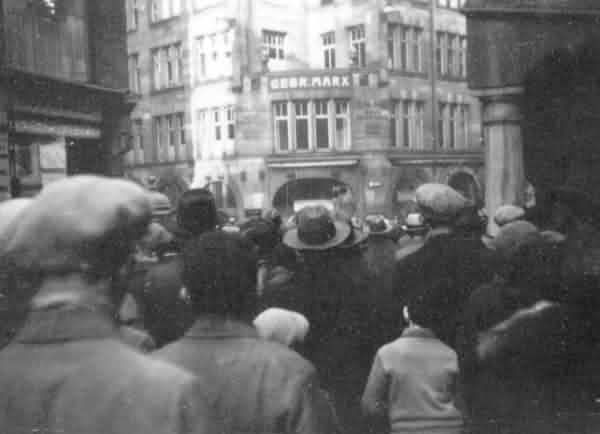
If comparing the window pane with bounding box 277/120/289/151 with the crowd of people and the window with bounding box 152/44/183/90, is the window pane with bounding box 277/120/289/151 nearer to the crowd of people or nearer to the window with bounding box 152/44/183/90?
the window with bounding box 152/44/183/90

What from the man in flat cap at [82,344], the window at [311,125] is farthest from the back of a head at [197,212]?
the window at [311,125]

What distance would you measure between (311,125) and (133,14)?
12693mm

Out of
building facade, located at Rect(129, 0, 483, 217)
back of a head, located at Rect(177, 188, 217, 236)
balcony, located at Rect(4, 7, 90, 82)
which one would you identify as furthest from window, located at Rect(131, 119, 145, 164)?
back of a head, located at Rect(177, 188, 217, 236)

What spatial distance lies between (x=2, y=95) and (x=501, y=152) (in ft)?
19.4

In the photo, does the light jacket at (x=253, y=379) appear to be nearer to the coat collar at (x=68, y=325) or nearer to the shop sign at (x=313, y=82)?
the coat collar at (x=68, y=325)

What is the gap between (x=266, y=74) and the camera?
3119cm

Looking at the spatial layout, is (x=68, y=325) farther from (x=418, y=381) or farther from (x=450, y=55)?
(x=450, y=55)

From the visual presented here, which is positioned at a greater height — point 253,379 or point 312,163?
point 312,163

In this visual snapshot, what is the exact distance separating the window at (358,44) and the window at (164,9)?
8.48m

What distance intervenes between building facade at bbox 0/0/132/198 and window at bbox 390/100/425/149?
2056 centimetres

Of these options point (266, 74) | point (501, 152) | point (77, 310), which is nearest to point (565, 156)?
point (501, 152)

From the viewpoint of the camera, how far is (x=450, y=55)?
1364 inches

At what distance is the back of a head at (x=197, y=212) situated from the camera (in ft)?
12.7

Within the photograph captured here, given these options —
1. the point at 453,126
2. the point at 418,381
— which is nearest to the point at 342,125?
the point at 453,126
